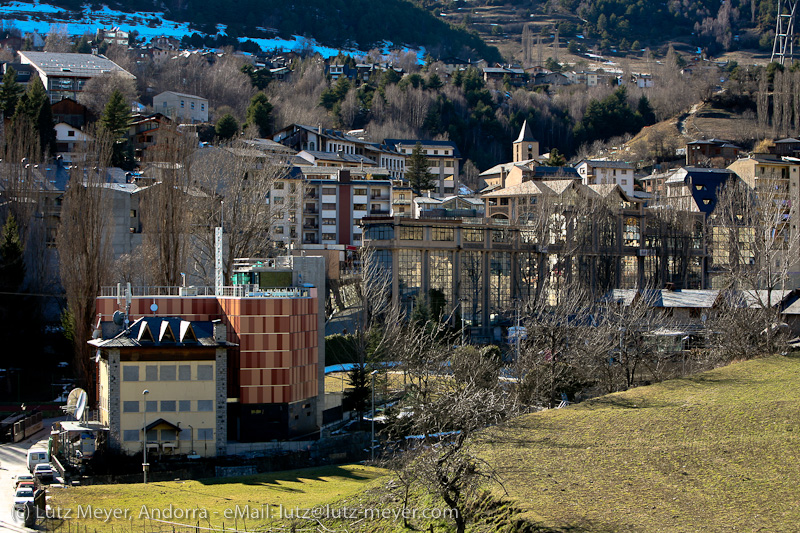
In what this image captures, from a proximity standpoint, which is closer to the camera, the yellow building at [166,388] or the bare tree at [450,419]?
the bare tree at [450,419]

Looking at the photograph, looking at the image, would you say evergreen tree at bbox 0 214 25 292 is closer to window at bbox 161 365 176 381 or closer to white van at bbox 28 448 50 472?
window at bbox 161 365 176 381

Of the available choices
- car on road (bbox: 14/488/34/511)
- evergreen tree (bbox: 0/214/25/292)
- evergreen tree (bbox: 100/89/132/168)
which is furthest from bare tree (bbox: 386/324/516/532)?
evergreen tree (bbox: 100/89/132/168)

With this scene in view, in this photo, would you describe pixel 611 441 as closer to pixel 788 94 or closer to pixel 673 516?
pixel 673 516

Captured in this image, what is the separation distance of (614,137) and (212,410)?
12395 centimetres

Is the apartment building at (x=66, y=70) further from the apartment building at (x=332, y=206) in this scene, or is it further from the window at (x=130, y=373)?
the window at (x=130, y=373)

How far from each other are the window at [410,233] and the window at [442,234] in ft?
3.59

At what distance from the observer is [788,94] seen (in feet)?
439

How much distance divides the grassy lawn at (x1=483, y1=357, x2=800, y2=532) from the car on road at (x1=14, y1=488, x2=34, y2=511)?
1413 cm

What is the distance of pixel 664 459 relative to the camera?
26547 millimetres

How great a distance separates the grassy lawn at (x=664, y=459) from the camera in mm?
21625

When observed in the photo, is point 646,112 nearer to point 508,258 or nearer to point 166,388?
point 508,258

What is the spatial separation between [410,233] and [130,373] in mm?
31572

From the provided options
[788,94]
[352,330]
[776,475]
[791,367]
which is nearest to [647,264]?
[352,330]

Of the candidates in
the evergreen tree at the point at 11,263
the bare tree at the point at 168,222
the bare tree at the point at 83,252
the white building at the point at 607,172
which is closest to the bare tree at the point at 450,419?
the bare tree at the point at 168,222
